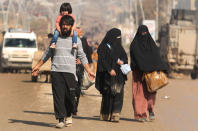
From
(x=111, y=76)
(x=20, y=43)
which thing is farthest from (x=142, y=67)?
(x=20, y=43)

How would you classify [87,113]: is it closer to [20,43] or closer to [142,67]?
[142,67]

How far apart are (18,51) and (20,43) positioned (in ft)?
1.95

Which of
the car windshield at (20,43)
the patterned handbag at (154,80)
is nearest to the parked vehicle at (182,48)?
the car windshield at (20,43)

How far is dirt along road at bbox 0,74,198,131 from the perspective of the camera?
11.5 metres

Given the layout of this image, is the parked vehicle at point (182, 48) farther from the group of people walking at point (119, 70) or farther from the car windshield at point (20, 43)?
the group of people walking at point (119, 70)

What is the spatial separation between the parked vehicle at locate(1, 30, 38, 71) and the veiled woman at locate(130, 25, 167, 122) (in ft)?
58.6

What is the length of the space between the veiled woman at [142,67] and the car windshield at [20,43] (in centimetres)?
1834

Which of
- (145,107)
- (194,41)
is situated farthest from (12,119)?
(194,41)

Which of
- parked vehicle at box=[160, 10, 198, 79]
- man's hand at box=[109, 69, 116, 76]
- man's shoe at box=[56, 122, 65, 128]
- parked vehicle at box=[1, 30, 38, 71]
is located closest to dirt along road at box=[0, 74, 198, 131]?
man's shoe at box=[56, 122, 65, 128]

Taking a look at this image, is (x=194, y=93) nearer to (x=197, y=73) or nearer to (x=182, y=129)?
(x=182, y=129)

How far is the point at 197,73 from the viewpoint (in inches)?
1334

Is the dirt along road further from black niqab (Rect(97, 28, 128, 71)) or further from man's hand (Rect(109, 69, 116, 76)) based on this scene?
black niqab (Rect(97, 28, 128, 71))

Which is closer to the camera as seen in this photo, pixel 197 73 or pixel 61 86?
pixel 61 86

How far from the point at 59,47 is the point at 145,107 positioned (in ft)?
7.60
